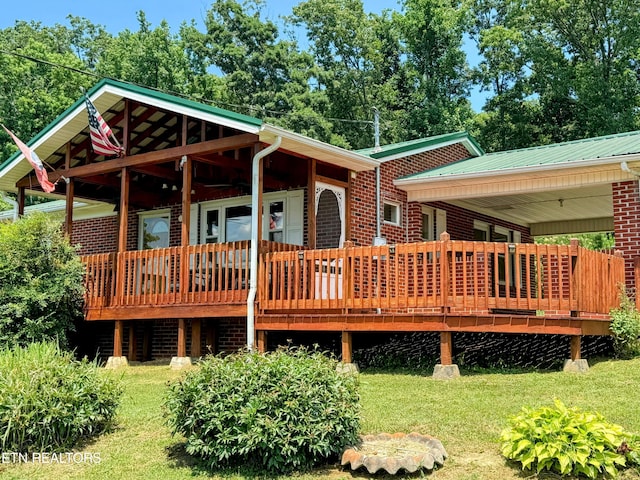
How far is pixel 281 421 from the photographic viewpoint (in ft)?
18.8

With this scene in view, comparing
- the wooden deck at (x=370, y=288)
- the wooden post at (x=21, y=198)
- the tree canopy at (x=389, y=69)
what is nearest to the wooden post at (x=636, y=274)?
the wooden deck at (x=370, y=288)

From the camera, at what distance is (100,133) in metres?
12.6

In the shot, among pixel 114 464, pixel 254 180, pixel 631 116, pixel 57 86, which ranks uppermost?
pixel 57 86

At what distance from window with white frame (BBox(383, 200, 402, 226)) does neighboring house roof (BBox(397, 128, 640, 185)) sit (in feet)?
1.84

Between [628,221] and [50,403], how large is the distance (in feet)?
31.3

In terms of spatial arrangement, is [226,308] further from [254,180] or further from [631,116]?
[631,116]

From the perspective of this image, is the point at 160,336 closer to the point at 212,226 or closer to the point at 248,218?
the point at 212,226

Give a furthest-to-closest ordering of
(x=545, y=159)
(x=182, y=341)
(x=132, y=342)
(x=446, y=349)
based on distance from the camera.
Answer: (x=132, y=342) → (x=545, y=159) → (x=182, y=341) → (x=446, y=349)

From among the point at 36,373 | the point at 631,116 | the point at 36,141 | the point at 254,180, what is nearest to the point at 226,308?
the point at 254,180

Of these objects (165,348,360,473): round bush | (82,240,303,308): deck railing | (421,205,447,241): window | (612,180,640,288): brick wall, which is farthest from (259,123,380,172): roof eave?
(165,348,360,473): round bush

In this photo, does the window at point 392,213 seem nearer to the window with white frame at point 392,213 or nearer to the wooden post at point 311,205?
the window with white frame at point 392,213

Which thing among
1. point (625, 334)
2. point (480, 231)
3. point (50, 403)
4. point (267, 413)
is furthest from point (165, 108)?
point (480, 231)

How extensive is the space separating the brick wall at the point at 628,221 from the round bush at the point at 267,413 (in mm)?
7589

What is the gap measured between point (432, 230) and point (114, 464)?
10806 millimetres
